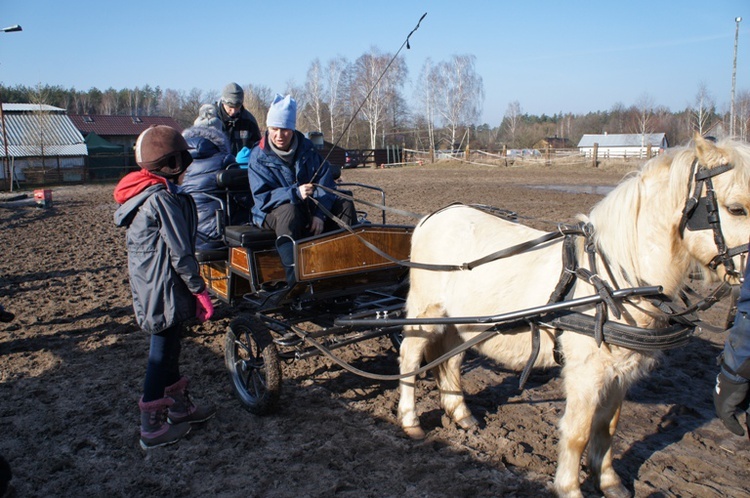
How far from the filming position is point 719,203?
2467mm

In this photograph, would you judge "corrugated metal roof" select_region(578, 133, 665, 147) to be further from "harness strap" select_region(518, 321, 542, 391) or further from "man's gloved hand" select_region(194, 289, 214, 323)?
"man's gloved hand" select_region(194, 289, 214, 323)

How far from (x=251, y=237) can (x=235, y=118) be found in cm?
233

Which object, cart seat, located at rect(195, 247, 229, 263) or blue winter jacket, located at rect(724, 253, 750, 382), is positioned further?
cart seat, located at rect(195, 247, 229, 263)

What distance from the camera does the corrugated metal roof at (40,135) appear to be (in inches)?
1215

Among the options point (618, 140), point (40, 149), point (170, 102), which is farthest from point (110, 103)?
point (618, 140)

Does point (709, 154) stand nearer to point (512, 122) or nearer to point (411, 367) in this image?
point (411, 367)

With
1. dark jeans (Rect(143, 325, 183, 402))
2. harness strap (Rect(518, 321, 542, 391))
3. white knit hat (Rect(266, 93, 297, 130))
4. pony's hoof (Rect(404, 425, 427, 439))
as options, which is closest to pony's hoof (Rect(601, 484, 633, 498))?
harness strap (Rect(518, 321, 542, 391))

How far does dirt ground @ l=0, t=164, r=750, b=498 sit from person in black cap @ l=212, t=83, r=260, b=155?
202 cm

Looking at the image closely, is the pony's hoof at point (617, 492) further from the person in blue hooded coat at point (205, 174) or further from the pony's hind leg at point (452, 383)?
the person in blue hooded coat at point (205, 174)

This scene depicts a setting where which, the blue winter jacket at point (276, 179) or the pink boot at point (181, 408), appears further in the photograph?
the blue winter jacket at point (276, 179)

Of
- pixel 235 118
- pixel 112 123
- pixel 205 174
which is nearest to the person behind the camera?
pixel 205 174

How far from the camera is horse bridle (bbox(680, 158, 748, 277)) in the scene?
2438 mm

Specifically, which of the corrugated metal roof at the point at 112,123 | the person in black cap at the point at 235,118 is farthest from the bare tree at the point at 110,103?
the person in black cap at the point at 235,118

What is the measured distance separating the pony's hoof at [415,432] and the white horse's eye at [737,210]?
225cm
